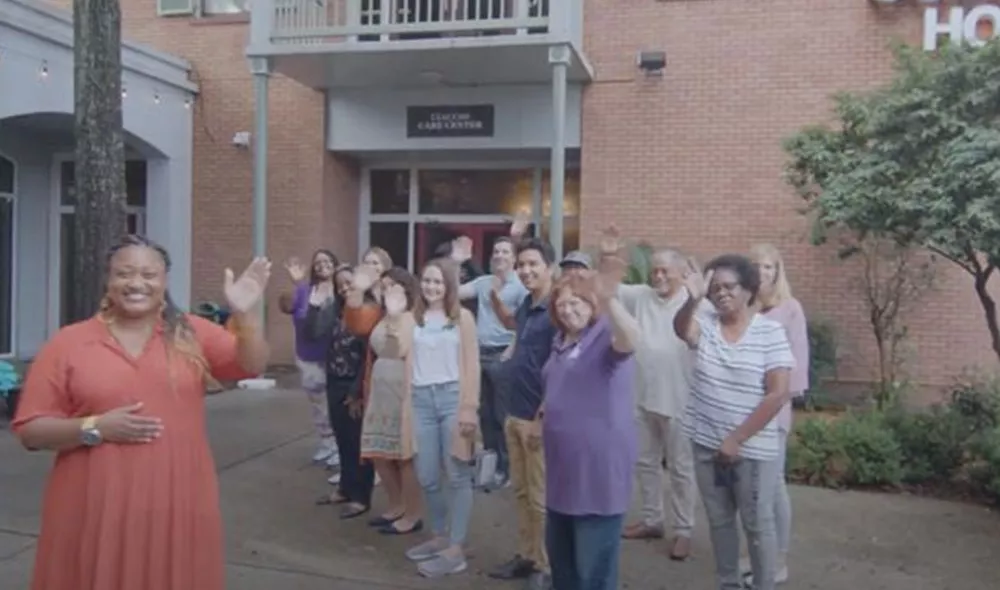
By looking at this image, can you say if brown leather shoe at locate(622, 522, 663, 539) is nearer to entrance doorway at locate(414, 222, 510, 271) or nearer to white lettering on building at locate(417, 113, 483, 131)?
entrance doorway at locate(414, 222, 510, 271)

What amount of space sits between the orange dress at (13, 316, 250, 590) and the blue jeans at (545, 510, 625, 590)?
1.59 meters

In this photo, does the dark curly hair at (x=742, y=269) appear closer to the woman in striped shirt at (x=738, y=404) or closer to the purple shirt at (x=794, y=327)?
the woman in striped shirt at (x=738, y=404)

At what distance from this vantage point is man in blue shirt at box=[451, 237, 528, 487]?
658cm

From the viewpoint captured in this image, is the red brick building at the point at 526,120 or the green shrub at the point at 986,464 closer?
the green shrub at the point at 986,464

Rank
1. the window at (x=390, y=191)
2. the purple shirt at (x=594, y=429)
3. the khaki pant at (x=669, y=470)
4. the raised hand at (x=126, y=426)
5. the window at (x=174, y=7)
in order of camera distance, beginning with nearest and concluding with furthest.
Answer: the raised hand at (x=126, y=426), the purple shirt at (x=594, y=429), the khaki pant at (x=669, y=470), the window at (x=174, y=7), the window at (x=390, y=191)

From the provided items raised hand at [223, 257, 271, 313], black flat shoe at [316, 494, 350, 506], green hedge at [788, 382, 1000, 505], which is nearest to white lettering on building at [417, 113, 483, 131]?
green hedge at [788, 382, 1000, 505]

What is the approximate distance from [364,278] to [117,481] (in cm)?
300

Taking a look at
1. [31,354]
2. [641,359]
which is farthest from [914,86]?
[31,354]

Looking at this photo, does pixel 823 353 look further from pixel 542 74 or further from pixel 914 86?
pixel 542 74

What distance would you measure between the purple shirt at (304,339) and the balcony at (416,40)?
508 centimetres

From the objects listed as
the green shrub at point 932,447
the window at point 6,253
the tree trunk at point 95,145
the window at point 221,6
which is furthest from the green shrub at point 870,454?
the window at point 6,253

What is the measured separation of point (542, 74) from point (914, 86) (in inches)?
196

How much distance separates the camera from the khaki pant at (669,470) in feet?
19.1

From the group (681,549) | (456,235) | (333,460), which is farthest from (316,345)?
(456,235)
